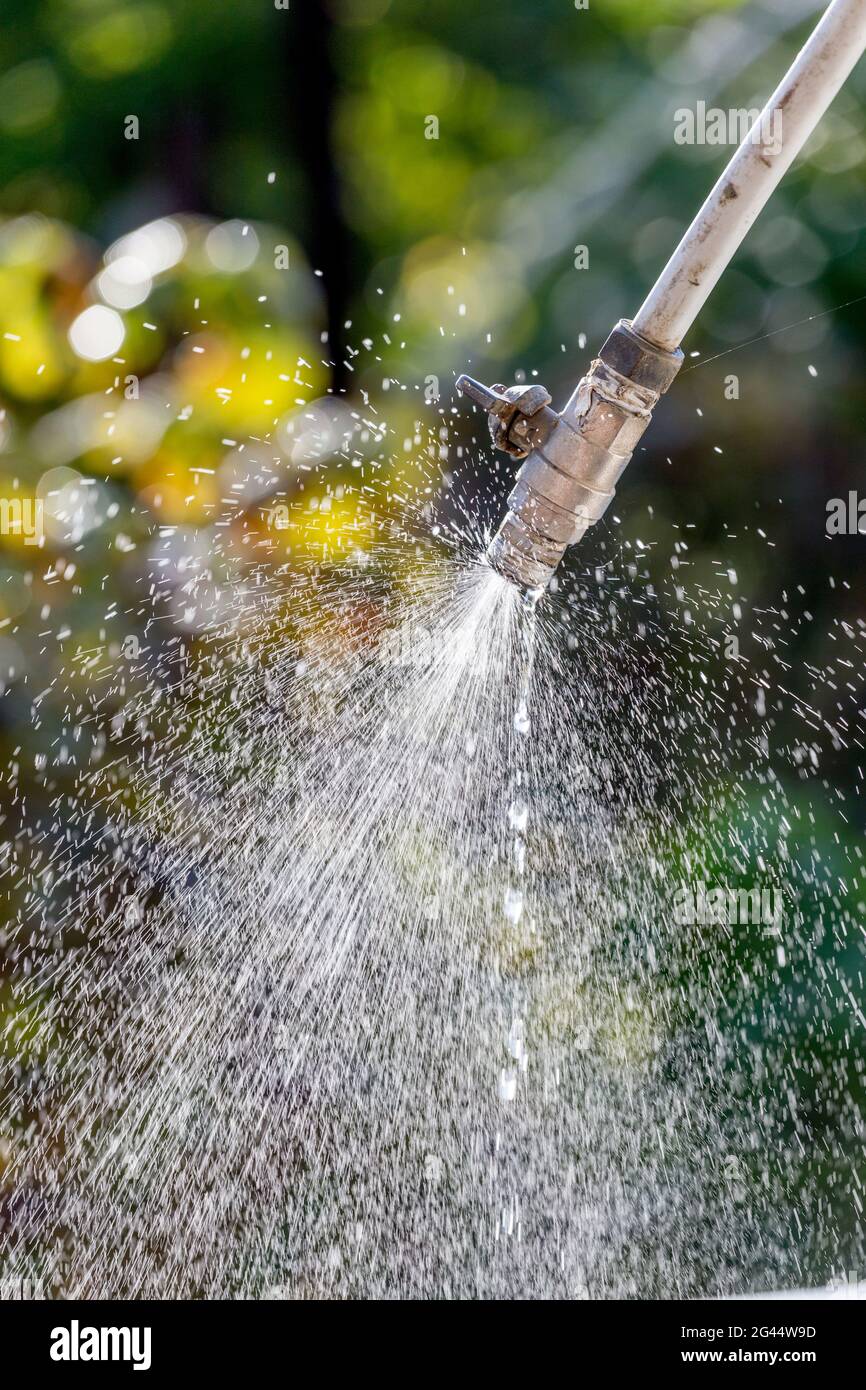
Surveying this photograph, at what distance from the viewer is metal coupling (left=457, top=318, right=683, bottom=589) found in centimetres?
106

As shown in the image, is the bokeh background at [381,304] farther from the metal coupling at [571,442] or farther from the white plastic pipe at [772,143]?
Result: the white plastic pipe at [772,143]

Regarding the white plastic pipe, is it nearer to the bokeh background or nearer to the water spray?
the water spray

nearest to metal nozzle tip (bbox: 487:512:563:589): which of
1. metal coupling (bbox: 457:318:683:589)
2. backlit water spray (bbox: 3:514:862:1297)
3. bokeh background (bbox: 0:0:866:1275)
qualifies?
metal coupling (bbox: 457:318:683:589)

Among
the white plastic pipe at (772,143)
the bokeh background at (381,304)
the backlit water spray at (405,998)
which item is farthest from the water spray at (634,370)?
the bokeh background at (381,304)

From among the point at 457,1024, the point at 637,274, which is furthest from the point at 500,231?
the point at 457,1024

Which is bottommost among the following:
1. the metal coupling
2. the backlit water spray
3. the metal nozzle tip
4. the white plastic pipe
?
the backlit water spray

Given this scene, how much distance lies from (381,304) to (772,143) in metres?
2.09

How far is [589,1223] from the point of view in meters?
1.99

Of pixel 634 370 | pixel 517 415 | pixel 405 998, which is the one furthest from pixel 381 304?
pixel 634 370

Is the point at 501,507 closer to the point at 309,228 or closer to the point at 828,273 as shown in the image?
the point at 828,273

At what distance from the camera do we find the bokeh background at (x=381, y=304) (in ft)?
7.43

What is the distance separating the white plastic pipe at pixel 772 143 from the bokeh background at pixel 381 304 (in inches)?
53.0

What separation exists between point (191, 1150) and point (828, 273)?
191 centimetres

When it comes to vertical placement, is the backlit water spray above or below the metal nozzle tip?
below
